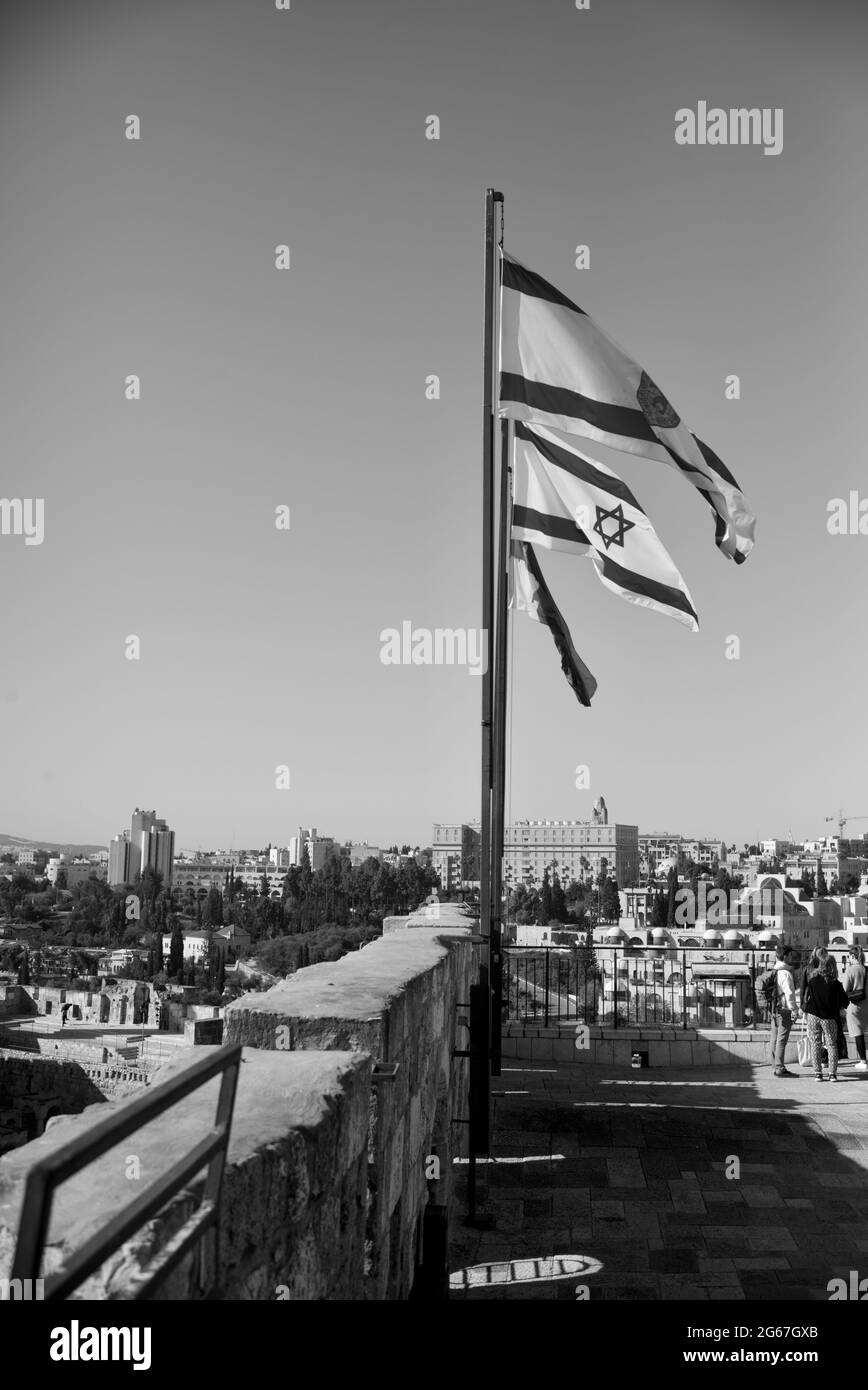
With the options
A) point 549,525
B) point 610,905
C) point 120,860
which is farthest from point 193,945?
point 549,525

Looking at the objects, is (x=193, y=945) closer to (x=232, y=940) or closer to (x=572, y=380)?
(x=232, y=940)

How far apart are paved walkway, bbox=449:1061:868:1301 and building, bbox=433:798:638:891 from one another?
11694 cm

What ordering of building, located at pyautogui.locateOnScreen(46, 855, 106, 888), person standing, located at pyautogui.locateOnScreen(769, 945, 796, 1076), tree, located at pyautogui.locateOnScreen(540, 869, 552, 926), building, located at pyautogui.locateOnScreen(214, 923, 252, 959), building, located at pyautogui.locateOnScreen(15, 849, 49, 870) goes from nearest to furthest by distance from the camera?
person standing, located at pyautogui.locateOnScreen(769, 945, 796, 1076) < building, located at pyautogui.locateOnScreen(214, 923, 252, 959) < tree, located at pyautogui.locateOnScreen(540, 869, 552, 926) < building, located at pyautogui.locateOnScreen(46, 855, 106, 888) < building, located at pyautogui.locateOnScreen(15, 849, 49, 870)

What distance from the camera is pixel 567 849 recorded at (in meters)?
141

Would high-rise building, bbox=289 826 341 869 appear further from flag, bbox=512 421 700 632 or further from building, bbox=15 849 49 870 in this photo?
flag, bbox=512 421 700 632

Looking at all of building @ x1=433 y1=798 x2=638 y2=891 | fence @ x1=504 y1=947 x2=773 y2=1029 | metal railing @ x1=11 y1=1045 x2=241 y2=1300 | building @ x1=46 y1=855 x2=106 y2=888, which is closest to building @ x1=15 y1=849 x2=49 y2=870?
building @ x1=46 y1=855 x2=106 y2=888

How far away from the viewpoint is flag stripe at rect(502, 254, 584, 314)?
5.88m

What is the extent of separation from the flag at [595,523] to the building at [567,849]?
117234 mm

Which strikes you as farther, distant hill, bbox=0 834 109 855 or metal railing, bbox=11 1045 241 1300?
distant hill, bbox=0 834 109 855

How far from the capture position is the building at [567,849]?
13162 cm

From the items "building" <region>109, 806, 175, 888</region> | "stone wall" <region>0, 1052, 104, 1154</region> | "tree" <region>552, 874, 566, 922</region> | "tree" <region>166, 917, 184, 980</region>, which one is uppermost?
"building" <region>109, 806, 175, 888</region>

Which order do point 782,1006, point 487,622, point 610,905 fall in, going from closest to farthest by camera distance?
point 487,622 < point 782,1006 < point 610,905

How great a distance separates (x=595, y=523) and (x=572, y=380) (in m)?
1.09
